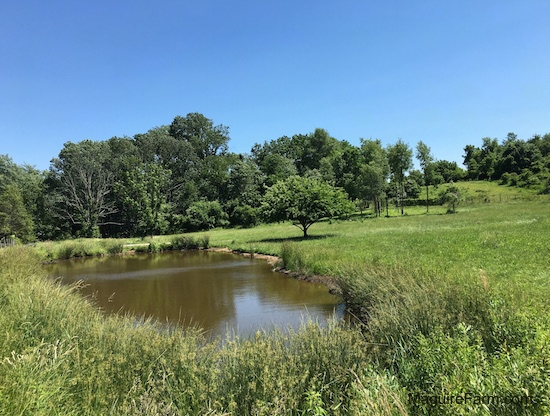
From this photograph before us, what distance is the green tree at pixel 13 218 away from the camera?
38.6 meters

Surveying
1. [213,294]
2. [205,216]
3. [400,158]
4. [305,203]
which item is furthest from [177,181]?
[213,294]

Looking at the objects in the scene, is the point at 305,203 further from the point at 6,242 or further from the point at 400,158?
the point at 6,242

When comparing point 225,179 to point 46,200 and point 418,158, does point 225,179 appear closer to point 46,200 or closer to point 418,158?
point 46,200

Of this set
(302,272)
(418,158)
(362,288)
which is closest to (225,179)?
(418,158)

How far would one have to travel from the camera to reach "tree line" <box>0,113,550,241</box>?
4700 centimetres

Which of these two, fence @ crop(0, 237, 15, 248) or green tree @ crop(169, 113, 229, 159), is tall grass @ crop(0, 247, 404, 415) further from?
green tree @ crop(169, 113, 229, 159)

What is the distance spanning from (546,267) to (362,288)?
616 cm

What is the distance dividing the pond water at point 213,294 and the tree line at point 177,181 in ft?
66.2

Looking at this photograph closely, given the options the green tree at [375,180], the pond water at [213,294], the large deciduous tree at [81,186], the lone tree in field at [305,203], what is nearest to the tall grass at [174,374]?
the pond water at [213,294]

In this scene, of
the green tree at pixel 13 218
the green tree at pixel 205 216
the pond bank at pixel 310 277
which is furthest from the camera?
the green tree at pixel 205 216

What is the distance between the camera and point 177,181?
2464 inches

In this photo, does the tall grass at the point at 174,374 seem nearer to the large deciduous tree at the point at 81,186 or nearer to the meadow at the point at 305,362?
the meadow at the point at 305,362

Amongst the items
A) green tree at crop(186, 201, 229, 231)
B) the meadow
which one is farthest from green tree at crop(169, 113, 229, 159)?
the meadow

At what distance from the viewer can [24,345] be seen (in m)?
4.91
